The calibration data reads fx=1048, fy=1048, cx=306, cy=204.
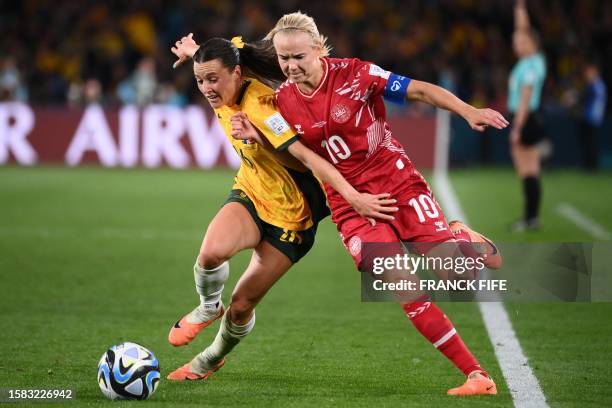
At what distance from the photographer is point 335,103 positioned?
5.28m

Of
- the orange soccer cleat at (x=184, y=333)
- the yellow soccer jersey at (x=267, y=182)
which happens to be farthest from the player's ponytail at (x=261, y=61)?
the orange soccer cleat at (x=184, y=333)

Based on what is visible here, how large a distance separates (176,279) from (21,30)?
15779 mm

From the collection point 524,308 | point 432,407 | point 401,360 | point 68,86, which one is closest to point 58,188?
point 68,86

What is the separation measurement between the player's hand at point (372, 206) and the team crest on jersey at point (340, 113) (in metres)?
0.40

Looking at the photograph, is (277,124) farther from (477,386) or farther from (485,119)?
(477,386)

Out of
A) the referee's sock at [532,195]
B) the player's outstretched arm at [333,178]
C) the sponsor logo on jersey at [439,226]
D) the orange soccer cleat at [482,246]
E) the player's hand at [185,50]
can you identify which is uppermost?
the player's hand at [185,50]

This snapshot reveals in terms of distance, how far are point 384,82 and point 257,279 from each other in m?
1.22

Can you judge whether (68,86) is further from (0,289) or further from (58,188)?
(0,289)

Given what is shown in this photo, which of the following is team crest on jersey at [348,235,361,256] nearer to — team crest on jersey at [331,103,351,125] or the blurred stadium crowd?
team crest on jersey at [331,103,351,125]

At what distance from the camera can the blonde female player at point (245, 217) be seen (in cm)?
545

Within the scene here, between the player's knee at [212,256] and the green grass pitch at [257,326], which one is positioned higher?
the player's knee at [212,256]

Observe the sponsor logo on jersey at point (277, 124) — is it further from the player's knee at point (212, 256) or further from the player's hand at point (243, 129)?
the player's knee at point (212, 256)

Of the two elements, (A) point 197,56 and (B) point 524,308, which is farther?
(B) point 524,308

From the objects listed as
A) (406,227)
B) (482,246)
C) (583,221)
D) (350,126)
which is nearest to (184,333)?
(406,227)
